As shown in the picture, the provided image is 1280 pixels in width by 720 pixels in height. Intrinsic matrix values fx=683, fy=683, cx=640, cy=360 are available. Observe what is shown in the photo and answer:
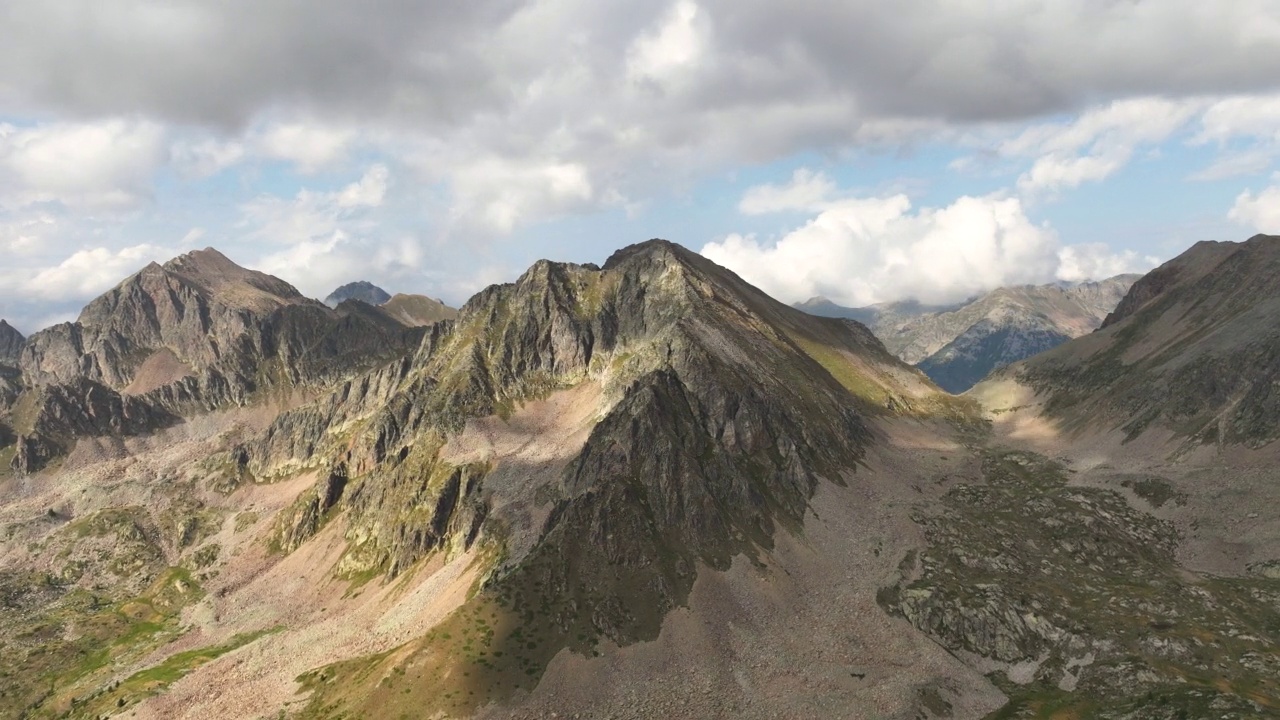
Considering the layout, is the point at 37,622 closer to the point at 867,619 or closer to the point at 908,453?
the point at 867,619

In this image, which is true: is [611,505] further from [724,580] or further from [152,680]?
[152,680]

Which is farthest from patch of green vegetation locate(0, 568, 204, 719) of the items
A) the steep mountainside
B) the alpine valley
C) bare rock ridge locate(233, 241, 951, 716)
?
bare rock ridge locate(233, 241, 951, 716)

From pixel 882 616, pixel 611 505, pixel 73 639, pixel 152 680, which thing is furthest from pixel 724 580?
pixel 73 639

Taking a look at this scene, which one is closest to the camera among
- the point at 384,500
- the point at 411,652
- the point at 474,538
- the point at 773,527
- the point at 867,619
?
the point at 411,652

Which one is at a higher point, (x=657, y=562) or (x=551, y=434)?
(x=551, y=434)

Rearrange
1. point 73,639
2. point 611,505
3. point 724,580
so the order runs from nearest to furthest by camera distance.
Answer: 1. point 724,580
2. point 611,505
3. point 73,639

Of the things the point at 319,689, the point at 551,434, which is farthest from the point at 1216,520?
the point at 319,689

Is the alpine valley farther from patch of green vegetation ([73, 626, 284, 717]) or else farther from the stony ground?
patch of green vegetation ([73, 626, 284, 717])

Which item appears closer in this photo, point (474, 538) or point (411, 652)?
point (411, 652)

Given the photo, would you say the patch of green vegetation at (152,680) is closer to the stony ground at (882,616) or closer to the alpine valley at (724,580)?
the stony ground at (882,616)

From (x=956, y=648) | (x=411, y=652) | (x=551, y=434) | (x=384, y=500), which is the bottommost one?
(x=956, y=648)

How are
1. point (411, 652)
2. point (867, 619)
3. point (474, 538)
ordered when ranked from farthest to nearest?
1. point (474, 538)
2. point (867, 619)
3. point (411, 652)
